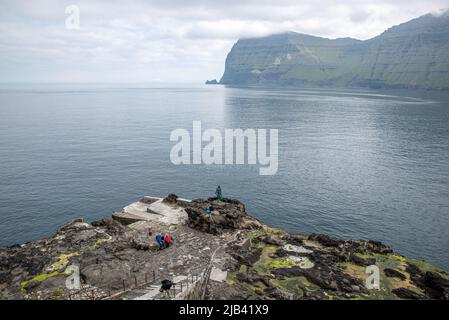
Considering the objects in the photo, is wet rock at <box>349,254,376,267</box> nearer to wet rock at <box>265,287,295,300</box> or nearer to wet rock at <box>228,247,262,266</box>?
wet rock at <box>228,247,262,266</box>

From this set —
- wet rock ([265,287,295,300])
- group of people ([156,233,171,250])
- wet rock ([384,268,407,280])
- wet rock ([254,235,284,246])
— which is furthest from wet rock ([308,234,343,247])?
group of people ([156,233,171,250])

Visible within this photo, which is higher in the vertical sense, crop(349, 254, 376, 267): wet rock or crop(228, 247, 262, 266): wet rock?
crop(228, 247, 262, 266): wet rock

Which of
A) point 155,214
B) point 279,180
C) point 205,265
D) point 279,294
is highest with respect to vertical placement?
point 155,214

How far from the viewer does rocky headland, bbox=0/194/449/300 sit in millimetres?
29969

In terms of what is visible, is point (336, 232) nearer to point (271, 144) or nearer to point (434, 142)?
point (271, 144)

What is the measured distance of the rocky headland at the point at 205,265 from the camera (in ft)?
98.3

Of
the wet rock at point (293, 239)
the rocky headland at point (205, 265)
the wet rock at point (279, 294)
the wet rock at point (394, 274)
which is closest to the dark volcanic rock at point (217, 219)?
the rocky headland at point (205, 265)

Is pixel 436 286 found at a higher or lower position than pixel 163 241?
lower

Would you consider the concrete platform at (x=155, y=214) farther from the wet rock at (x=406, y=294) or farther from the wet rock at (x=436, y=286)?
the wet rock at (x=436, y=286)

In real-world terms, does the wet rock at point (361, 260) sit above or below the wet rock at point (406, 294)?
above

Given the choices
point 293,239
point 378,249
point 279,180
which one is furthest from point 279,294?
point 279,180

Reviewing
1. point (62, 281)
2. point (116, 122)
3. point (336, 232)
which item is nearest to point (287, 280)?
point (62, 281)

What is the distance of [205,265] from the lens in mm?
34031

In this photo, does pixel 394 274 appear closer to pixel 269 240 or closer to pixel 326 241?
pixel 326 241
